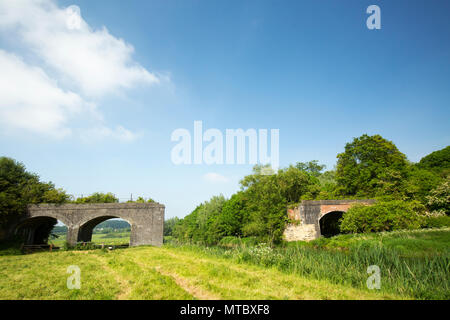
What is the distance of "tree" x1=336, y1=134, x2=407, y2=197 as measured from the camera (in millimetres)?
23828

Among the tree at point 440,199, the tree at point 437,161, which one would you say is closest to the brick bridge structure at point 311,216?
the tree at point 440,199

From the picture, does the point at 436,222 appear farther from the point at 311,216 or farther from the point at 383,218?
the point at 311,216

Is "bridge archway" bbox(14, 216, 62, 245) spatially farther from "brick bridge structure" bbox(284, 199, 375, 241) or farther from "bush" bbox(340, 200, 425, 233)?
"bush" bbox(340, 200, 425, 233)

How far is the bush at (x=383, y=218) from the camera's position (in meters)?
16.9

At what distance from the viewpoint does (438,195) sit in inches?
839

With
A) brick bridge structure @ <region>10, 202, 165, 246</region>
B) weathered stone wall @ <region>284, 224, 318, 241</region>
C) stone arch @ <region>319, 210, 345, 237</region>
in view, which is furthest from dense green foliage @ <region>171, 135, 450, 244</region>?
brick bridge structure @ <region>10, 202, 165, 246</region>

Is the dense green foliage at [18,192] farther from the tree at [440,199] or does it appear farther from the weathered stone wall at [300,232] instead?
the tree at [440,199]

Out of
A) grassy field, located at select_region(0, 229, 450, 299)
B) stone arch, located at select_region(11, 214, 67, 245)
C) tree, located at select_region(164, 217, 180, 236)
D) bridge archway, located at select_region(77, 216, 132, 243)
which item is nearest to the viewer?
grassy field, located at select_region(0, 229, 450, 299)

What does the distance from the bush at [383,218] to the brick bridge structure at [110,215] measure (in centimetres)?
1793

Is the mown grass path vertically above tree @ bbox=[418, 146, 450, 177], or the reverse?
tree @ bbox=[418, 146, 450, 177]

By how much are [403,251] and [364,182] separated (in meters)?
15.3

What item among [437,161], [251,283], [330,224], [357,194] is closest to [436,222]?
[357,194]
